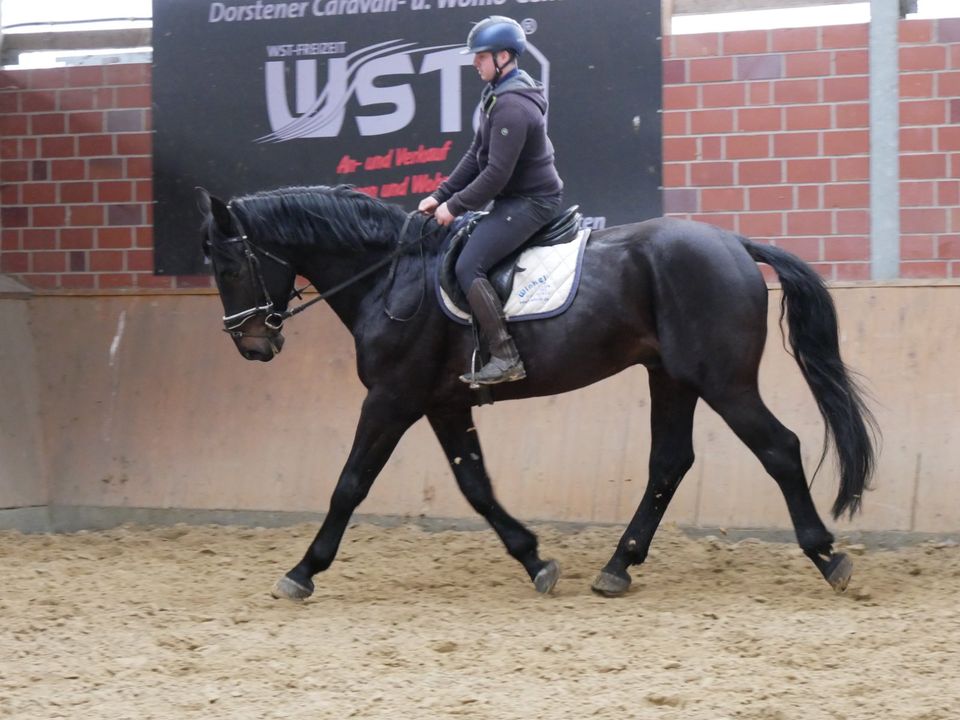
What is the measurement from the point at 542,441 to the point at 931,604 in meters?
2.79

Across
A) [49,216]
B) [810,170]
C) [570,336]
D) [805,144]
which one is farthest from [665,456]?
[49,216]

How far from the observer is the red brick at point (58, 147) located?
8.65 metres

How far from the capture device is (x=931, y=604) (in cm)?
536

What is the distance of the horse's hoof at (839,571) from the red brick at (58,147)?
599 cm

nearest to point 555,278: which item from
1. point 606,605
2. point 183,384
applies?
point 606,605

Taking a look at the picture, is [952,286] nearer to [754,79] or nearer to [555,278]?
[754,79]

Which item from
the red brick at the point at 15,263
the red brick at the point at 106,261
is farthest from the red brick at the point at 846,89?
the red brick at the point at 15,263

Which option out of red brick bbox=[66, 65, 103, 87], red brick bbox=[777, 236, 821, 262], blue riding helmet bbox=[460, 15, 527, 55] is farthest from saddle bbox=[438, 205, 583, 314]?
red brick bbox=[66, 65, 103, 87]

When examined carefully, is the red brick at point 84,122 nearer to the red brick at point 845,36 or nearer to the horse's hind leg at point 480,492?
the horse's hind leg at point 480,492

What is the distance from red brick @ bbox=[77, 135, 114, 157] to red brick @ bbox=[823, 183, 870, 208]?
494cm

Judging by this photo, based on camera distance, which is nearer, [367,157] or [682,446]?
[682,446]

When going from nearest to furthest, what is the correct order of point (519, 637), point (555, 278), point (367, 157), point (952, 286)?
point (519, 637)
point (555, 278)
point (952, 286)
point (367, 157)

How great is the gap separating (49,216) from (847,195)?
5.51m

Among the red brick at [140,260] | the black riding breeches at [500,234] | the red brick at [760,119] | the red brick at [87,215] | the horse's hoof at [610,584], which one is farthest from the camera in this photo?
the red brick at [87,215]
